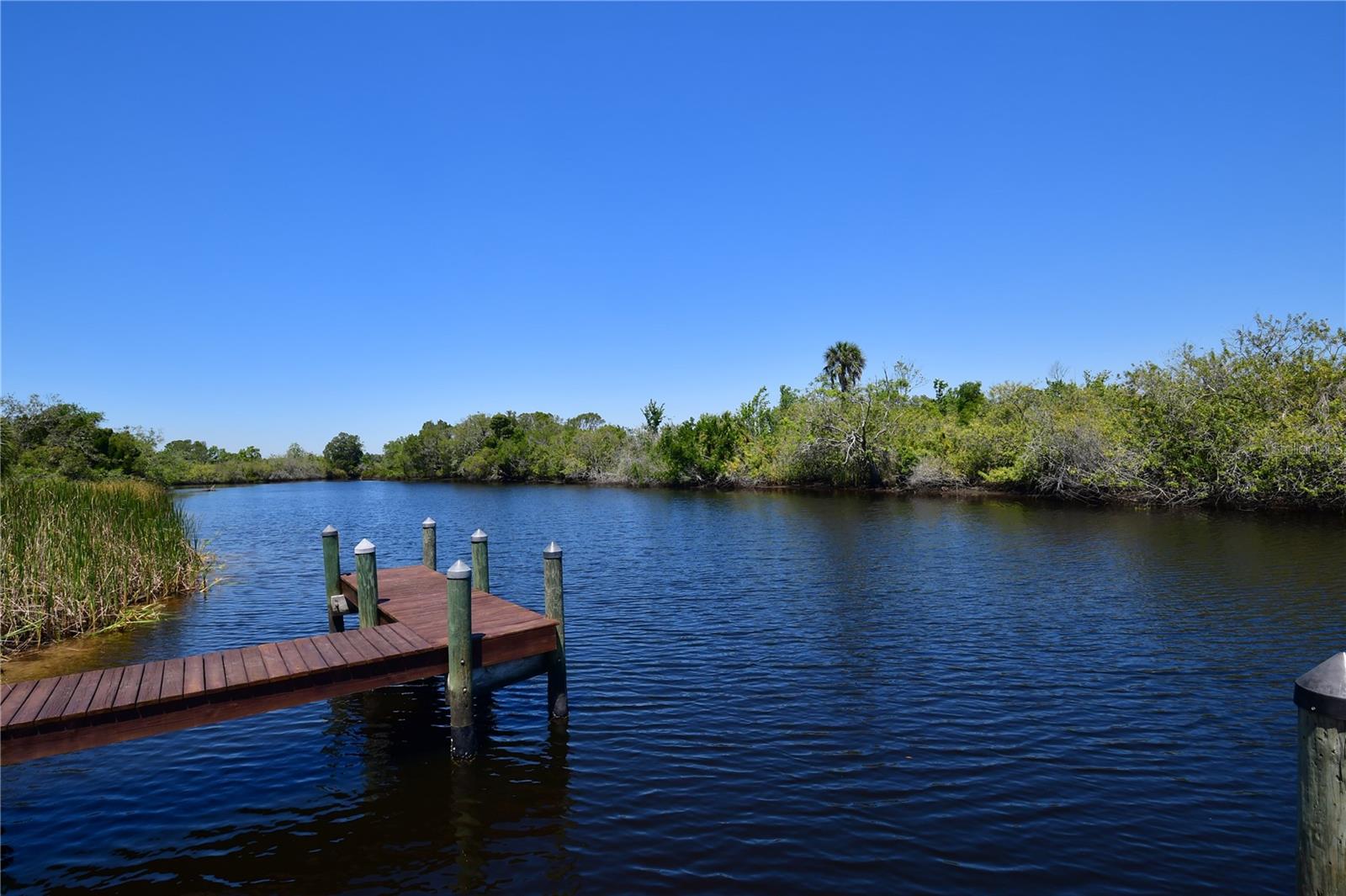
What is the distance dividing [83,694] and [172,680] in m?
0.70

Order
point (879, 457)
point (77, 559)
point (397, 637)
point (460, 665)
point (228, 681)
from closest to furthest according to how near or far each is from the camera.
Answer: point (228, 681)
point (460, 665)
point (397, 637)
point (77, 559)
point (879, 457)

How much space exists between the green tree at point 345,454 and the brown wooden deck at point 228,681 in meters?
150

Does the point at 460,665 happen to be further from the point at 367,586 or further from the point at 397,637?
the point at 367,586

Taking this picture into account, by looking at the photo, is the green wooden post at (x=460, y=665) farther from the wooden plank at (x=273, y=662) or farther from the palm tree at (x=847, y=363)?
the palm tree at (x=847, y=363)

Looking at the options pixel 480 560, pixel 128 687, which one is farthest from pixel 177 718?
pixel 480 560

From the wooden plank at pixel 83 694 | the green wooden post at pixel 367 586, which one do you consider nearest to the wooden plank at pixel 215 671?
the wooden plank at pixel 83 694

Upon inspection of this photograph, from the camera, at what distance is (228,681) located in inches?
285

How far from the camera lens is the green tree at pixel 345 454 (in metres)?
146

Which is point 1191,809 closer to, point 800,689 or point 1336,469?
point 800,689

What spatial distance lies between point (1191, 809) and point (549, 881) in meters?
6.43

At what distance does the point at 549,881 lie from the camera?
21.0ft

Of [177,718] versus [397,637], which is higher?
[397,637]

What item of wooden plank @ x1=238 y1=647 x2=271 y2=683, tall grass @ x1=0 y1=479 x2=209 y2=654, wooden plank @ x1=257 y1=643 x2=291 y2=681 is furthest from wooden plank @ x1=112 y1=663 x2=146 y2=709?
tall grass @ x1=0 y1=479 x2=209 y2=654

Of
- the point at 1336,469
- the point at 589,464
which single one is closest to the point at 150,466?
the point at 589,464
